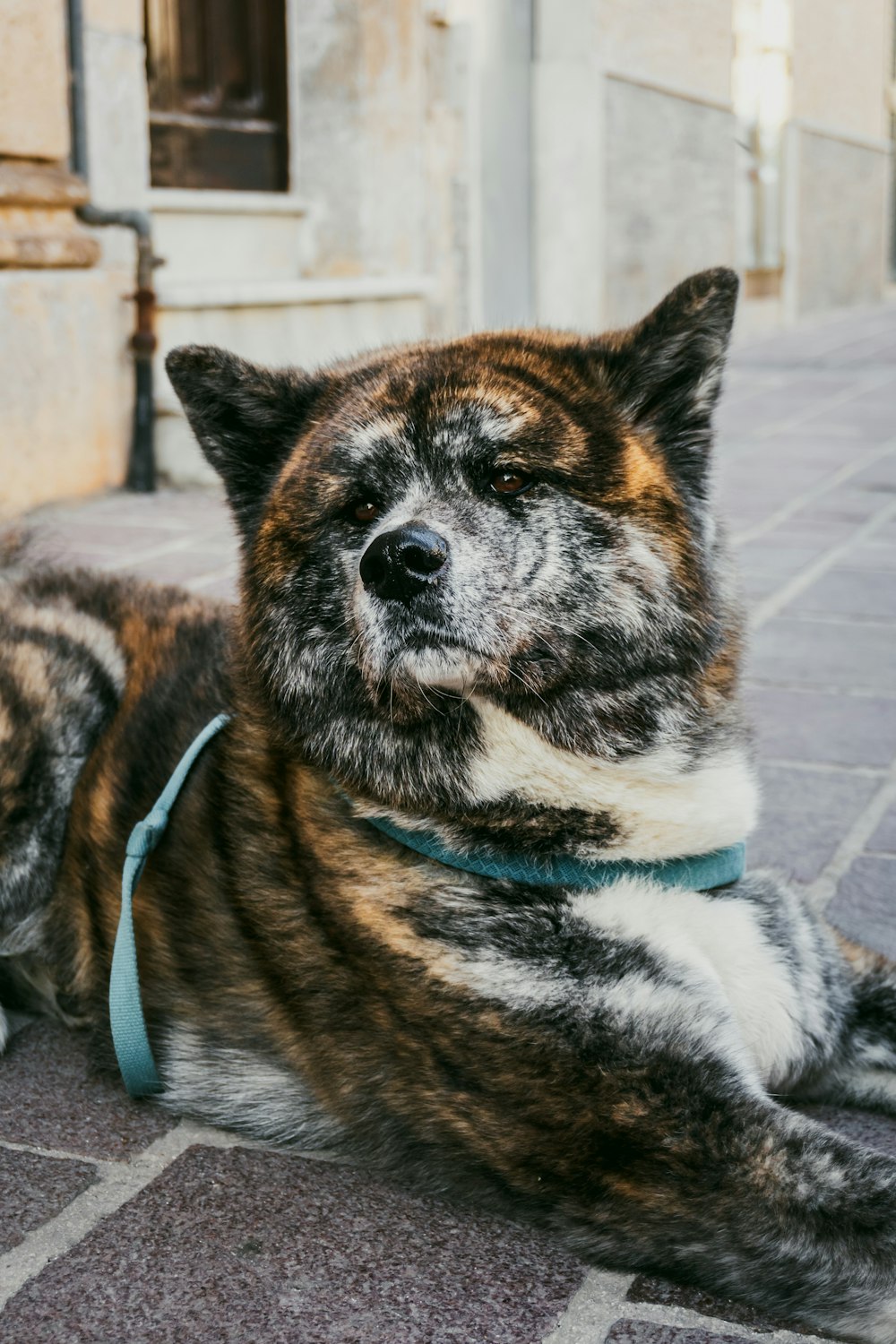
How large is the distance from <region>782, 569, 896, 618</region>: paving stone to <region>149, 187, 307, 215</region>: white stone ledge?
421cm

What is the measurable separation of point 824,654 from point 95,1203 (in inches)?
129

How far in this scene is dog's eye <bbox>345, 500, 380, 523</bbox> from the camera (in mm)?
2240

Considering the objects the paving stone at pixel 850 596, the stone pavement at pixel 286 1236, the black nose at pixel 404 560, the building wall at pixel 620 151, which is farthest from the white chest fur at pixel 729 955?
the building wall at pixel 620 151

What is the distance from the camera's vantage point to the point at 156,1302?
1.89 m

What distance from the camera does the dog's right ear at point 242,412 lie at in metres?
2.37

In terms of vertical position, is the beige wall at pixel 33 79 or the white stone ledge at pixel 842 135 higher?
the white stone ledge at pixel 842 135

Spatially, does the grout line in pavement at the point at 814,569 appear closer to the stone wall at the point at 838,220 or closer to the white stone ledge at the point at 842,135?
the stone wall at the point at 838,220

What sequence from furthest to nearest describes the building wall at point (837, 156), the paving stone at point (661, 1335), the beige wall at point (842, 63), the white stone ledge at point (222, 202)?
the beige wall at point (842, 63) < the building wall at point (837, 156) < the white stone ledge at point (222, 202) < the paving stone at point (661, 1335)

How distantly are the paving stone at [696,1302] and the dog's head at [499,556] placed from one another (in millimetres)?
708

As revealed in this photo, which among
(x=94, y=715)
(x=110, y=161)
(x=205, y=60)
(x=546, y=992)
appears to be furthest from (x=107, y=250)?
(x=546, y=992)

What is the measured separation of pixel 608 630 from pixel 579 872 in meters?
0.35

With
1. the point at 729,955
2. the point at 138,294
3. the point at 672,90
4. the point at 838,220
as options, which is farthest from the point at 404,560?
the point at 838,220

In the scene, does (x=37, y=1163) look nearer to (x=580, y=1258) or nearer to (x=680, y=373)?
(x=580, y=1258)

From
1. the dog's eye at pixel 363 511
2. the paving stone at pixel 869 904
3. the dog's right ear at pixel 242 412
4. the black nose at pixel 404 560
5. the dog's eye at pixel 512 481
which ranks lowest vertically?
the paving stone at pixel 869 904
